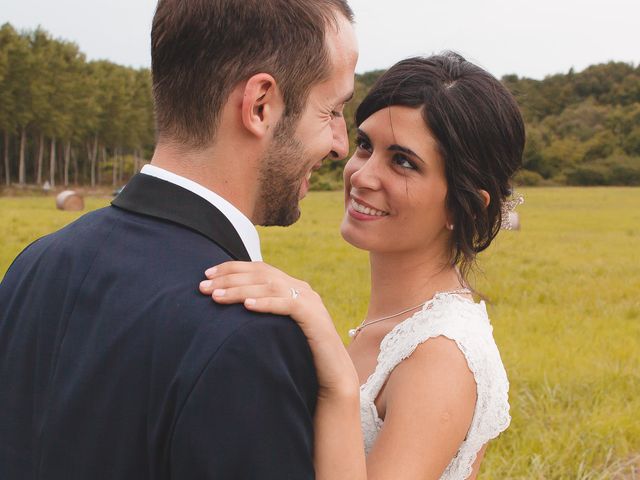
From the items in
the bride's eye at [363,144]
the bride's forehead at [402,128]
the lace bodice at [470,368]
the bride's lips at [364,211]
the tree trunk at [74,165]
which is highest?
the bride's forehead at [402,128]

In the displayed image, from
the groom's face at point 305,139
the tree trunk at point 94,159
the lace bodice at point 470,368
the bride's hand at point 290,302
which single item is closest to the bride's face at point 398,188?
the lace bodice at point 470,368

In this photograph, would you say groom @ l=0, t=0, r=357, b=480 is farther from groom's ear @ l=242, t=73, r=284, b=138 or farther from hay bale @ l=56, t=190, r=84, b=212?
hay bale @ l=56, t=190, r=84, b=212

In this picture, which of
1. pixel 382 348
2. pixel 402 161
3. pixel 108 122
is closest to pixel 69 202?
pixel 402 161

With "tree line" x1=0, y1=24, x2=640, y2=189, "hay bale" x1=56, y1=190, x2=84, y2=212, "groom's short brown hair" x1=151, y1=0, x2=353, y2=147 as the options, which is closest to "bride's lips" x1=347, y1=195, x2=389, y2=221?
"groom's short brown hair" x1=151, y1=0, x2=353, y2=147

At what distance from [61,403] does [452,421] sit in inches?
46.4

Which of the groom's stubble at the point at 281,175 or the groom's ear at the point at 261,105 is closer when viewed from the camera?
the groom's ear at the point at 261,105

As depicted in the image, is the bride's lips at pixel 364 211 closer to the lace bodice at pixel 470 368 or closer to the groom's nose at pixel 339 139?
the lace bodice at pixel 470 368

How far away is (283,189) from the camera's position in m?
1.77

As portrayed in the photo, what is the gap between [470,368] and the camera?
2.27 m

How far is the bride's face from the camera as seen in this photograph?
262 centimetres

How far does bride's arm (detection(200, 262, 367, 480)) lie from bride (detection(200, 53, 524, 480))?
0.41m

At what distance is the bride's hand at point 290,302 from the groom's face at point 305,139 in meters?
0.25

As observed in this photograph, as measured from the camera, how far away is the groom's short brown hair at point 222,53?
159 centimetres

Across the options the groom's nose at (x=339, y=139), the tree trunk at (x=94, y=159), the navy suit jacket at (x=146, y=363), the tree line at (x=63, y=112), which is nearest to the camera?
the navy suit jacket at (x=146, y=363)
